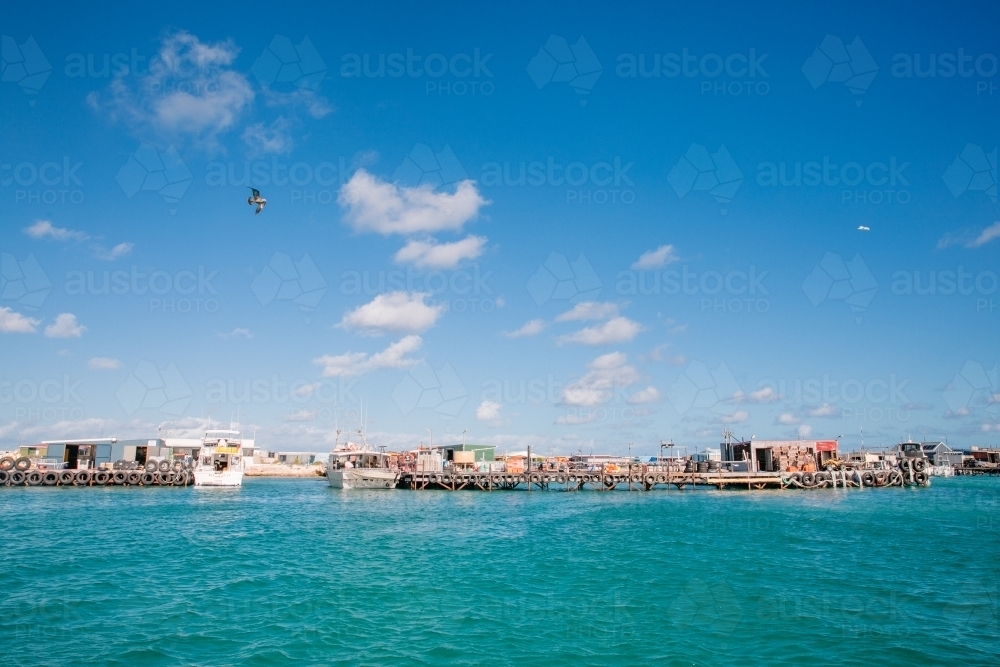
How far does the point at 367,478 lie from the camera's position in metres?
73.4

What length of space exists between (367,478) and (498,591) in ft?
177

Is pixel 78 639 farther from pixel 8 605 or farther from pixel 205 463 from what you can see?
pixel 205 463

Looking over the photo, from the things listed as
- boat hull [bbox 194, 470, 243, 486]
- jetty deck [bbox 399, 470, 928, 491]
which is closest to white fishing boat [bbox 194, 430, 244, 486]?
boat hull [bbox 194, 470, 243, 486]

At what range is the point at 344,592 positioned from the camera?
21.8m

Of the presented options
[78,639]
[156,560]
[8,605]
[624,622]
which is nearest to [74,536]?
[156,560]

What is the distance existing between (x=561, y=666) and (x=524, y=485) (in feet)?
240

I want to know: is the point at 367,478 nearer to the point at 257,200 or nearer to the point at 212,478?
the point at 212,478

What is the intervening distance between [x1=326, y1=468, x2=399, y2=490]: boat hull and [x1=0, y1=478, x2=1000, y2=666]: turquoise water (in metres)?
28.9

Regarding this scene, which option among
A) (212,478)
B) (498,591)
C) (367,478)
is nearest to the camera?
(498,591)

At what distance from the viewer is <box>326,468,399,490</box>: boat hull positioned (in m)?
73.1

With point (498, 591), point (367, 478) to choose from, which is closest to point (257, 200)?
point (498, 591)

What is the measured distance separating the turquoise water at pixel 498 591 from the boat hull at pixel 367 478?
94.8 feet

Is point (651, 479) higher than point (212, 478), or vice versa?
point (212, 478)

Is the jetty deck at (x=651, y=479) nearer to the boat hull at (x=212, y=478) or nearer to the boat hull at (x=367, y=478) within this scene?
the boat hull at (x=367, y=478)
